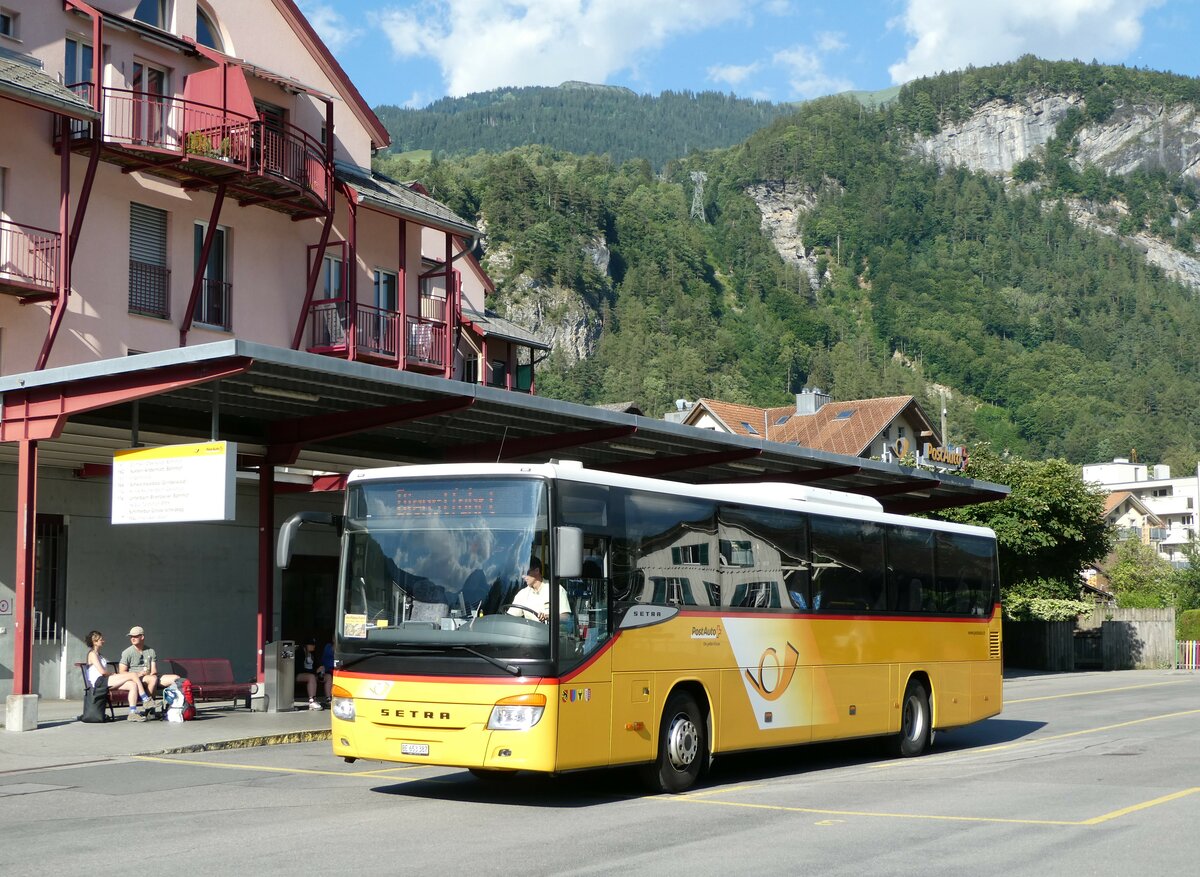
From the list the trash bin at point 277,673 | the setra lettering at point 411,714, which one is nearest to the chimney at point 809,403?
the trash bin at point 277,673

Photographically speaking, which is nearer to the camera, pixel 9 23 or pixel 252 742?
pixel 252 742

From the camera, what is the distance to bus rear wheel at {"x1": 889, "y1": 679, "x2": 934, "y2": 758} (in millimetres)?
17125

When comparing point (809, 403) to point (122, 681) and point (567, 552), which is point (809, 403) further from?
point (567, 552)

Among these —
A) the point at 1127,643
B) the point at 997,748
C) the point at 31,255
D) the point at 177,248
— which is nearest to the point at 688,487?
the point at 997,748

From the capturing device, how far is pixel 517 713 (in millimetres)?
11344

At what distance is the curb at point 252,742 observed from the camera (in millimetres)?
16250

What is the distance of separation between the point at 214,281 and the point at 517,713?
18.9 metres

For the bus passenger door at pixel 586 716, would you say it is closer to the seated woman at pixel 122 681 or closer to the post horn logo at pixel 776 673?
the post horn logo at pixel 776 673

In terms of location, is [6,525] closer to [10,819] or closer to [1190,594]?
[10,819]

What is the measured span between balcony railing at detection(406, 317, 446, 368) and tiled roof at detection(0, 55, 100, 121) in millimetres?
9565

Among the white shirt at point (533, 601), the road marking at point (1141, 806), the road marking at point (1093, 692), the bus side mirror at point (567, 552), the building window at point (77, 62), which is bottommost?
the road marking at point (1093, 692)

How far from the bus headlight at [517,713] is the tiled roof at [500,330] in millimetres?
31267

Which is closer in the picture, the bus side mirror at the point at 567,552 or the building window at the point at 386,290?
the bus side mirror at the point at 567,552

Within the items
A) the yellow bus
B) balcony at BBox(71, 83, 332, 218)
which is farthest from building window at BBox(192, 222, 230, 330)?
the yellow bus
